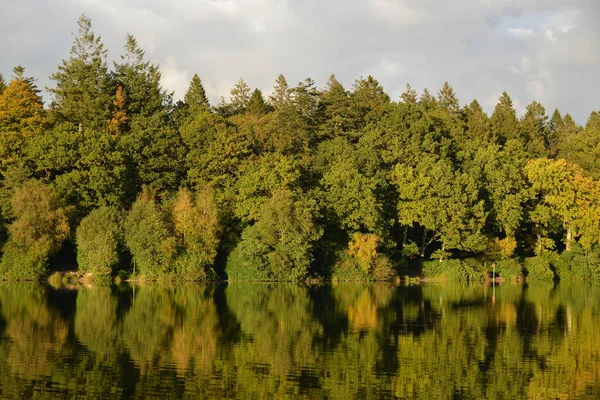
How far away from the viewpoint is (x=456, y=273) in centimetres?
7762

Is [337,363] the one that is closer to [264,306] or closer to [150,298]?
[264,306]

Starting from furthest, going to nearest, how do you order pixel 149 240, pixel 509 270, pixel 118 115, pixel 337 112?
1. pixel 337 112
2. pixel 118 115
3. pixel 509 270
4. pixel 149 240

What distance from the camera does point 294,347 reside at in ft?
106

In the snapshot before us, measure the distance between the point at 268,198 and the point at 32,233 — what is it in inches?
833

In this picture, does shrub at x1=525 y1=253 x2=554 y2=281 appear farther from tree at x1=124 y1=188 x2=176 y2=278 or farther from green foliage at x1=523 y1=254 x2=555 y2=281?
tree at x1=124 y1=188 x2=176 y2=278

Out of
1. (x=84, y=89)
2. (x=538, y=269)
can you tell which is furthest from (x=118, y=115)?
(x=538, y=269)

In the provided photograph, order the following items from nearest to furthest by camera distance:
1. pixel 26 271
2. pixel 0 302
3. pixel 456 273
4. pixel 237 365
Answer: pixel 237 365 → pixel 0 302 → pixel 26 271 → pixel 456 273

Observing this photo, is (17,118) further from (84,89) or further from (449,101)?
(449,101)

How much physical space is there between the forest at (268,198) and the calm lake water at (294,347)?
16.4 meters

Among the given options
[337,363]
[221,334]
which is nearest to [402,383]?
[337,363]

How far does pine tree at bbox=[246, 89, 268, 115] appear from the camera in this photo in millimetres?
110806

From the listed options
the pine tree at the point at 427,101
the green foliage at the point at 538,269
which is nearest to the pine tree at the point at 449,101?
the pine tree at the point at 427,101

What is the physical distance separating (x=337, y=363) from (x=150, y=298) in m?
27.4

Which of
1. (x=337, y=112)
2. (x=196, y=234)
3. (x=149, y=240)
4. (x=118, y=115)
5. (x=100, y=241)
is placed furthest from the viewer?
(x=337, y=112)
